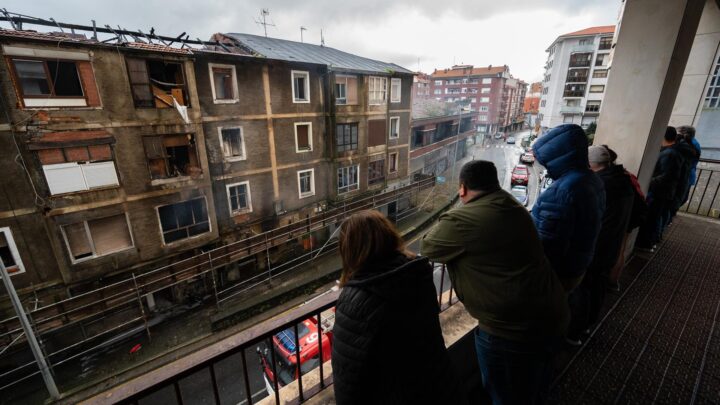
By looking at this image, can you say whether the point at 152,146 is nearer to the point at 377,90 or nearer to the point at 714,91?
the point at 377,90

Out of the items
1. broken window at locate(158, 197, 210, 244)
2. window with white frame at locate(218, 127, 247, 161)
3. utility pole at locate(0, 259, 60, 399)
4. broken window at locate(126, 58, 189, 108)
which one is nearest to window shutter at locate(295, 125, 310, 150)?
window with white frame at locate(218, 127, 247, 161)

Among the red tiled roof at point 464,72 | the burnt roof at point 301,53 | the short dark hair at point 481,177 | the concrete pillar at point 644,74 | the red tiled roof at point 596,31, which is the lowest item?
the short dark hair at point 481,177

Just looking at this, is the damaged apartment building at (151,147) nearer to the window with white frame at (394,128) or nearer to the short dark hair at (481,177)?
the window with white frame at (394,128)

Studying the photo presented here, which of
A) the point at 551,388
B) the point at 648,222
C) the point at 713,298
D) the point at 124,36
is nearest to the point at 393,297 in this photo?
the point at 551,388

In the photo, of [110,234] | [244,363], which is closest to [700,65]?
[244,363]

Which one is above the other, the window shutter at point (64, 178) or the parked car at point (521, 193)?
the window shutter at point (64, 178)

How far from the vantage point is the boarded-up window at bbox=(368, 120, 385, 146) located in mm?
11843

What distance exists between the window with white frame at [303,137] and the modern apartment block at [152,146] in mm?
39

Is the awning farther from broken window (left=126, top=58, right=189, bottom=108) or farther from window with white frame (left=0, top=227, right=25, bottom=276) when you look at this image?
window with white frame (left=0, top=227, right=25, bottom=276)

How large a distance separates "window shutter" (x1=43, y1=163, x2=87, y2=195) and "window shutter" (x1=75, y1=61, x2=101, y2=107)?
1.37 metres

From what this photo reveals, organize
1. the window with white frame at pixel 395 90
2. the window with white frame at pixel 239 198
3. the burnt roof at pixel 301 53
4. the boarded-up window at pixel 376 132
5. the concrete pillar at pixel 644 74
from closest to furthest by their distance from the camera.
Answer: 1. the concrete pillar at pixel 644 74
2. the window with white frame at pixel 239 198
3. the burnt roof at pixel 301 53
4. the boarded-up window at pixel 376 132
5. the window with white frame at pixel 395 90

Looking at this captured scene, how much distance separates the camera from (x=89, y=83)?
603 centimetres

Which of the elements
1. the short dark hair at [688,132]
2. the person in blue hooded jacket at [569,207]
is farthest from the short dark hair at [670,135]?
the person in blue hooded jacket at [569,207]

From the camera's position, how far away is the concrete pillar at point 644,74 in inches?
95.0
